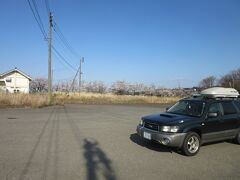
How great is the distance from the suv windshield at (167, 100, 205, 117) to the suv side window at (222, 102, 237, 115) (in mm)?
959

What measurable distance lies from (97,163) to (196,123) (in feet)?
10.5

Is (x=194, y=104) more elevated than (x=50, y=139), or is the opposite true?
(x=194, y=104)

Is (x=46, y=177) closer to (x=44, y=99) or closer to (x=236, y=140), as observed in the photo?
(x=236, y=140)

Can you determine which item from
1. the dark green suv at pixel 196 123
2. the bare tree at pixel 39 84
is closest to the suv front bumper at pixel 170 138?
the dark green suv at pixel 196 123

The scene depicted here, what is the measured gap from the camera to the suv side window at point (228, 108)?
967 cm

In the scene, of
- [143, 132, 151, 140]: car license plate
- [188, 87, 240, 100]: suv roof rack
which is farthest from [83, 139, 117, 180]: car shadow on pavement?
[188, 87, 240, 100]: suv roof rack

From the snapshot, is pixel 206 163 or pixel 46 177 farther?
pixel 206 163

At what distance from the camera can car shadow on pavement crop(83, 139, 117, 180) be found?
19.8ft

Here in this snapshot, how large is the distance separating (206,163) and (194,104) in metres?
2.59

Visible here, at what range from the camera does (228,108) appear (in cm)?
980

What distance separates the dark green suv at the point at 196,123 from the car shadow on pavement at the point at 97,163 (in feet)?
5.10

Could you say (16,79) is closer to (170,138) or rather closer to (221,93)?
(221,93)

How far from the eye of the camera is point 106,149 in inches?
340

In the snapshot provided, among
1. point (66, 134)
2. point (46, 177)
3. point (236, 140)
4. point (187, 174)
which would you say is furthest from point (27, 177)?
point (236, 140)
